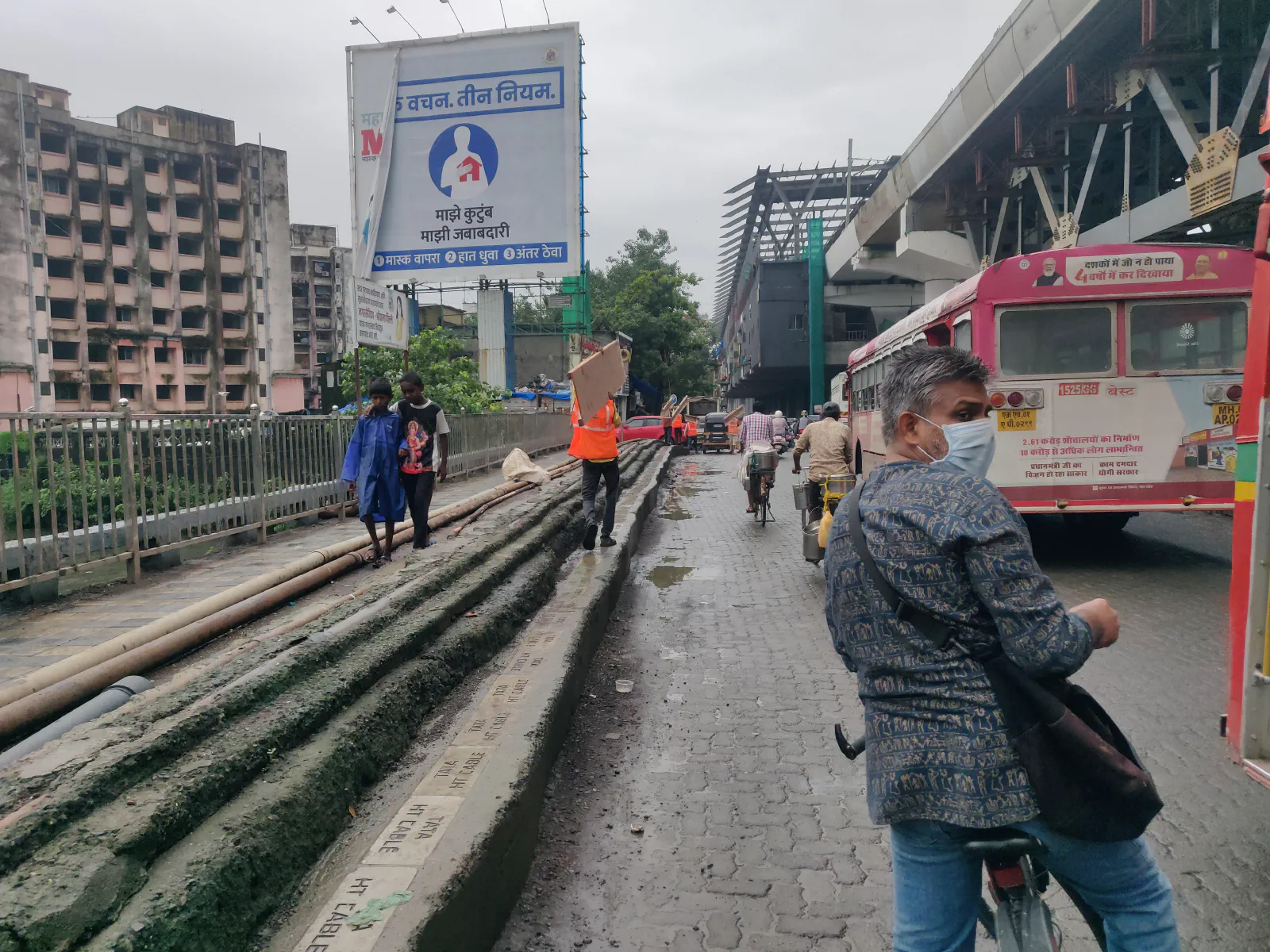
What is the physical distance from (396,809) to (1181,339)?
8.12 meters

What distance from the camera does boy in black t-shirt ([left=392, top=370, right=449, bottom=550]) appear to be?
299 inches

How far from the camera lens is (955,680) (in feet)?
5.82

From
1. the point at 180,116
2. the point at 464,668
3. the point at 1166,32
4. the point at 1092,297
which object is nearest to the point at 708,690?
the point at 464,668

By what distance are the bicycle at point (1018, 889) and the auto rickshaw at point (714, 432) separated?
32347mm

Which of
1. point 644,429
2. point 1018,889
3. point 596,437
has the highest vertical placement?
point 596,437

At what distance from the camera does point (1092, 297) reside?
829 centimetres

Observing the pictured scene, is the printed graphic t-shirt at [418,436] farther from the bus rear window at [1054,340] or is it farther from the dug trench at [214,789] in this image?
the bus rear window at [1054,340]

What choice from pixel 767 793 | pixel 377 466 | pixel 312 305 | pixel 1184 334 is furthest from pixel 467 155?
pixel 312 305

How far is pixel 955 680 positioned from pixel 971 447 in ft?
1.68

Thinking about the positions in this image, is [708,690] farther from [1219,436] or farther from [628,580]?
[1219,436]

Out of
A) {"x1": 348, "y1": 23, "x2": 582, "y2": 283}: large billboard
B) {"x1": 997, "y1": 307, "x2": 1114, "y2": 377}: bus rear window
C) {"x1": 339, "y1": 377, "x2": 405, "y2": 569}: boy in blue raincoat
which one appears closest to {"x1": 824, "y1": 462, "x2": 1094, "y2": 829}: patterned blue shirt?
{"x1": 339, "y1": 377, "x2": 405, "y2": 569}: boy in blue raincoat

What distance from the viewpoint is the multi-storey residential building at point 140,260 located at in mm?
52156

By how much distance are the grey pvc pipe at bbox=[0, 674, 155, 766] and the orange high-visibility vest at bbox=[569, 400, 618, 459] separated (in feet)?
16.4

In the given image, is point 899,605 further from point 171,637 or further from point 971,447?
point 171,637
